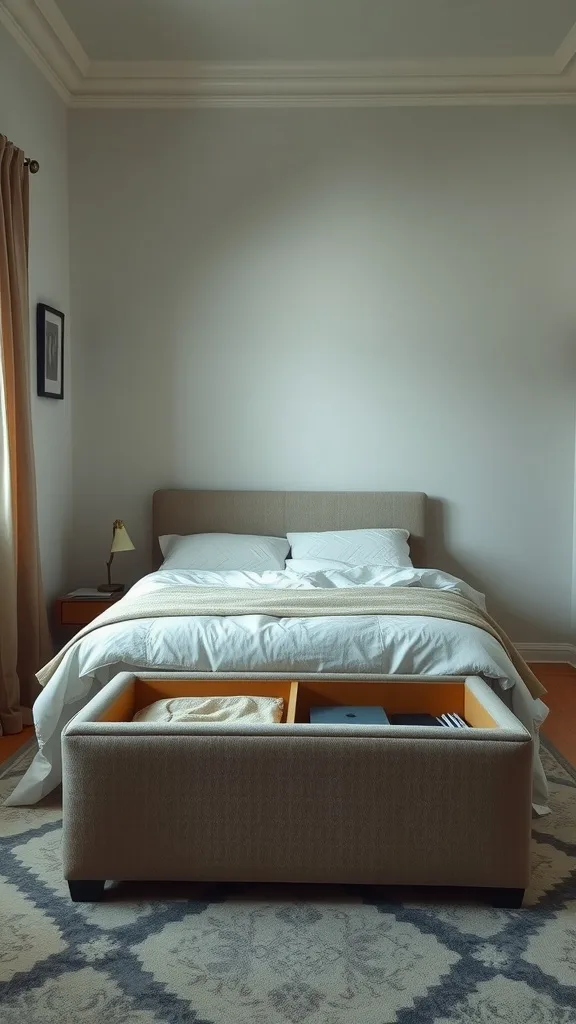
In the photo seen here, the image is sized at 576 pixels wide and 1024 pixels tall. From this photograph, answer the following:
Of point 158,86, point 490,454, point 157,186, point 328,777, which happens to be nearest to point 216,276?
point 157,186

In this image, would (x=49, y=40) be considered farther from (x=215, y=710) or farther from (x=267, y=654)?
(x=215, y=710)

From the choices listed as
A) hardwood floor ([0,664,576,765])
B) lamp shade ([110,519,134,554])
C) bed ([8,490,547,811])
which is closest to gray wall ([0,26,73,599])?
lamp shade ([110,519,134,554])

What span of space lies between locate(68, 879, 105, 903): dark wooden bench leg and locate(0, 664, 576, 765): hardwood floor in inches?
48.0

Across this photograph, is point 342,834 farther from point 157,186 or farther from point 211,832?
point 157,186

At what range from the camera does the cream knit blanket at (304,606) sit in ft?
9.64

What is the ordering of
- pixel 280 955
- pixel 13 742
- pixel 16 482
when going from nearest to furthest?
1. pixel 280 955
2. pixel 13 742
3. pixel 16 482

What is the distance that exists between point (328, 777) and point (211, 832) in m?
0.32

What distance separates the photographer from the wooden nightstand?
418 centimetres

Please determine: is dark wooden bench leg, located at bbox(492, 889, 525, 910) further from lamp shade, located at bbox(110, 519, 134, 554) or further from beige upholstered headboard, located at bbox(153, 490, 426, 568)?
lamp shade, located at bbox(110, 519, 134, 554)

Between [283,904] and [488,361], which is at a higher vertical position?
[488,361]

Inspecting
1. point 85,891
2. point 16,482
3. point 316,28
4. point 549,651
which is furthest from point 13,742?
point 316,28

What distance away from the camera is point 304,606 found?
3086 mm

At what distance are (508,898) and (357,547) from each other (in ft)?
7.50

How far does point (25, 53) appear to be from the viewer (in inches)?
156
